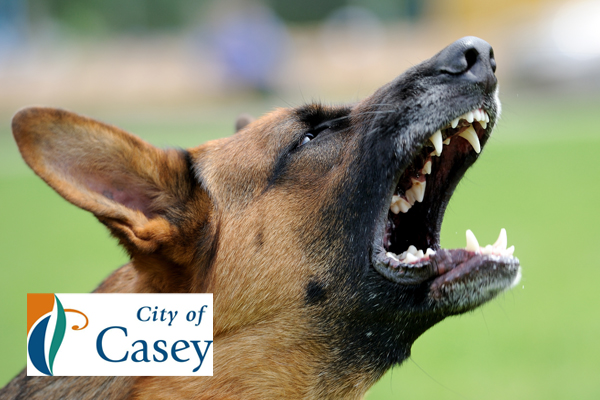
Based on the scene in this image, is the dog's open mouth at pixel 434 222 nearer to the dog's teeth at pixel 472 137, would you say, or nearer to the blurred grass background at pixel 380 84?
the dog's teeth at pixel 472 137

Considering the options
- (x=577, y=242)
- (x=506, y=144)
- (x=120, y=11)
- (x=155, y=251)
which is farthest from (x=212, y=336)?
(x=120, y=11)

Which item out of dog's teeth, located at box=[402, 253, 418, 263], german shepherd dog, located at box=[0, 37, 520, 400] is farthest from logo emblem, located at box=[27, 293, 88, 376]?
dog's teeth, located at box=[402, 253, 418, 263]

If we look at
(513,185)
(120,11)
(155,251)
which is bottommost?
(155,251)

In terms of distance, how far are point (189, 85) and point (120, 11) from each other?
821 cm

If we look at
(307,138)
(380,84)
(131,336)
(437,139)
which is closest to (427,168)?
(437,139)

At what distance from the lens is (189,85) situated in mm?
25641

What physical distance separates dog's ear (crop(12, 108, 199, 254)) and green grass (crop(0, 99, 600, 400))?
5.82 ft

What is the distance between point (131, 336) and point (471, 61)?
233cm

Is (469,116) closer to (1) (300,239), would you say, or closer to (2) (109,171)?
(1) (300,239)

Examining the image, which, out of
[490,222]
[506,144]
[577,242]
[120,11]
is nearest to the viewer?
[577,242]

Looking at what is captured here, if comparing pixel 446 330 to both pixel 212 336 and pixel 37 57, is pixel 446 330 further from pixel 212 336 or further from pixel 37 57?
pixel 37 57

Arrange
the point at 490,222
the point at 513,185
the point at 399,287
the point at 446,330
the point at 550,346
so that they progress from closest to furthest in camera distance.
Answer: the point at 399,287 → the point at 550,346 → the point at 446,330 → the point at 490,222 → the point at 513,185

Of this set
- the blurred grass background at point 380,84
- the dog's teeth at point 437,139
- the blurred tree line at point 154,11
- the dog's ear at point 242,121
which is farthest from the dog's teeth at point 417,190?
the blurred tree line at point 154,11

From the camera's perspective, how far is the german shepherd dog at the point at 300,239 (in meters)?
3.18
